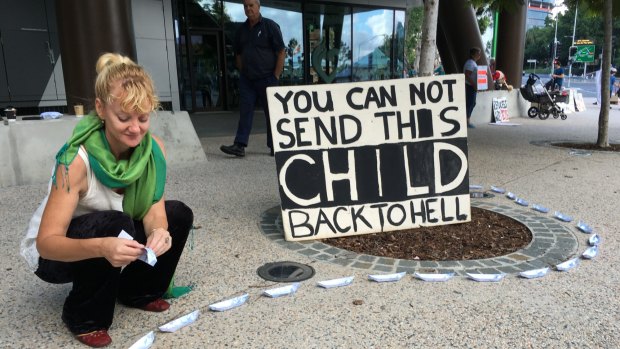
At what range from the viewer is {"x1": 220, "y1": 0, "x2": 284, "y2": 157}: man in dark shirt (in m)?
5.67

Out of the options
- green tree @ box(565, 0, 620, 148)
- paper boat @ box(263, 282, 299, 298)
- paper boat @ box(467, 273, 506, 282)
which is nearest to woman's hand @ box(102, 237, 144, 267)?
paper boat @ box(263, 282, 299, 298)

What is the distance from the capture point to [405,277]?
262 centimetres

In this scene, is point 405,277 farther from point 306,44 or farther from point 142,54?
point 306,44

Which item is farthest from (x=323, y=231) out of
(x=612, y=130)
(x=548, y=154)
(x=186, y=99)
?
(x=186, y=99)

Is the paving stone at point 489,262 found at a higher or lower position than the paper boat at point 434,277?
lower

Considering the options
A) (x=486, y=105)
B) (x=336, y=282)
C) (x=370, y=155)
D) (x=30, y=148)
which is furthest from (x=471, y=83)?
(x=336, y=282)

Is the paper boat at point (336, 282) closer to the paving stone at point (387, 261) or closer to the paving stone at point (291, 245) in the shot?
the paving stone at point (387, 261)

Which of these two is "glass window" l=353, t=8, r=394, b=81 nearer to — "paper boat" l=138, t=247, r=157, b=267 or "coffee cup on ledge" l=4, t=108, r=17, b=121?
"coffee cup on ledge" l=4, t=108, r=17, b=121

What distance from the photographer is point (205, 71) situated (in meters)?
13.6

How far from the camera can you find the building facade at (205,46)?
10109mm

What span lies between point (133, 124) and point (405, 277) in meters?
1.66

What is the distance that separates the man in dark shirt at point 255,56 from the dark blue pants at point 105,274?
365 cm

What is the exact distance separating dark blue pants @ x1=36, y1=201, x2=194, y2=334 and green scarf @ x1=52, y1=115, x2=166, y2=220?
101 mm

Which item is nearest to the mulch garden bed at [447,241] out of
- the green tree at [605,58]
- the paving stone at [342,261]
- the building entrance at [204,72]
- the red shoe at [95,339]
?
the paving stone at [342,261]
